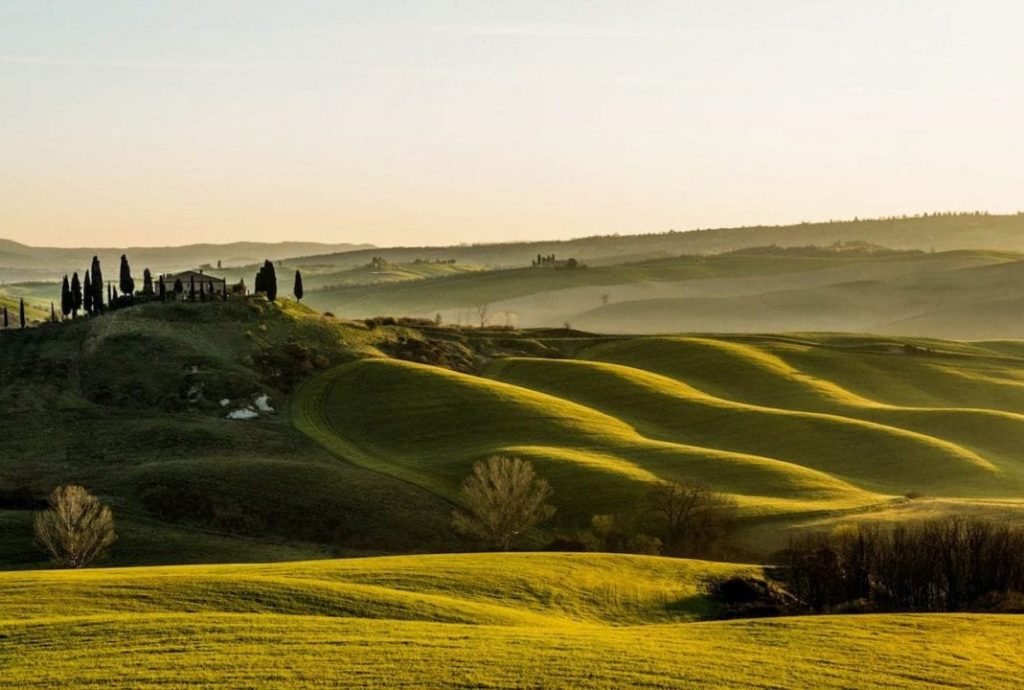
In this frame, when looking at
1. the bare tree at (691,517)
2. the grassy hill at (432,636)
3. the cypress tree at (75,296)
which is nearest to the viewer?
the grassy hill at (432,636)

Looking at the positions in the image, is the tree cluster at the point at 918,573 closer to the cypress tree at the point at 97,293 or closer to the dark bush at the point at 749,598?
the dark bush at the point at 749,598

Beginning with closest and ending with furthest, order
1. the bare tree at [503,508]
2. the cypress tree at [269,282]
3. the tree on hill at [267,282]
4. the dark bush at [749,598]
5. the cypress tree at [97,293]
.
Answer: the dark bush at [749,598] < the bare tree at [503,508] < the cypress tree at [97,293] < the cypress tree at [269,282] < the tree on hill at [267,282]

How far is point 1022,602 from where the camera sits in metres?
59.7

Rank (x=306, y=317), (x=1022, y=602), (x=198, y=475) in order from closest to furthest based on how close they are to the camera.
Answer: (x=1022, y=602)
(x=198, y=475)
(x=306, y=317)

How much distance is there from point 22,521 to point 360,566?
3773 cm

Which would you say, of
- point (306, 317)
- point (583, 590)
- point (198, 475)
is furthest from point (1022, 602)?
point (306, 317)

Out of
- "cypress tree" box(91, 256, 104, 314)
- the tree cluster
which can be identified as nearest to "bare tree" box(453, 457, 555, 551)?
the tree cluster

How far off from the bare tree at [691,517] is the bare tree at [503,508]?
8.71 m

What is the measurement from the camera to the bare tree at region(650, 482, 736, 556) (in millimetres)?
87750

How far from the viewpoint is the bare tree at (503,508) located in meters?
90.2

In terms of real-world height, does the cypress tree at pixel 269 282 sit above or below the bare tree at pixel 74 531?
above

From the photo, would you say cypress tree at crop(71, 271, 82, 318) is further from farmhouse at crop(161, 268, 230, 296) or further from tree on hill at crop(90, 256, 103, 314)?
farmhouse at crop(161, 268, 230, 296)

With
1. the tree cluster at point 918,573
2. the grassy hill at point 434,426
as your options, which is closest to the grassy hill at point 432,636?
the tree cluster at point 918,573

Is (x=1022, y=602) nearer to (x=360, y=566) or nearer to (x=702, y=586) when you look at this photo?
(x=702, y=586)
